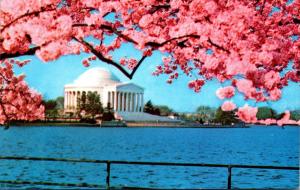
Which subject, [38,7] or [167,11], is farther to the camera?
[167,11]

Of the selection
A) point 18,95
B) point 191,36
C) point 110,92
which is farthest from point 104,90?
point 191,36

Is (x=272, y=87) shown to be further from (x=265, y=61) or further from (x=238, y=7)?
(x=238, y=7)

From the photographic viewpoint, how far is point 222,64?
352 inches

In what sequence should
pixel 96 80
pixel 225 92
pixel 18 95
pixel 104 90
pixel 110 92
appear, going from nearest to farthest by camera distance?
pixel 225 92, pixel 18 95, pixel 104 90, pixel 110 92, pixel 96 80

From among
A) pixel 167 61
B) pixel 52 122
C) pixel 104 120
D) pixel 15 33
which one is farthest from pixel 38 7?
pixel 104 120

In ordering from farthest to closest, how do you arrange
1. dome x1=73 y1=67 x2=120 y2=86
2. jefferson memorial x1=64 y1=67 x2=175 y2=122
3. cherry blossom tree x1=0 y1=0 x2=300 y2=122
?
dome x1=73 y1=67 x2=120 y2=86 → jefferson memorial x1=64 y1=67 x2=175 y2=122 → cherry blossom tree x1=0 y1=0 x2=300 y2=122

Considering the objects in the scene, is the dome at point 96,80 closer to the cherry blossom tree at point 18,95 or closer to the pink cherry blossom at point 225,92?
the cherry blossom tree at point 18,95

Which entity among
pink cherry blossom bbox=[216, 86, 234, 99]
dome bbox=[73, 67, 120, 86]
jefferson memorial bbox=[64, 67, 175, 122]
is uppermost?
dome bbox=[73, 67, 120, 86]

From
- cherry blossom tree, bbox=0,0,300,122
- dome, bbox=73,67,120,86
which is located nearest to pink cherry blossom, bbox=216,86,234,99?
cherry blossom tree, bbox=0,0,300,122

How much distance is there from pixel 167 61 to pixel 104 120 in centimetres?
15414

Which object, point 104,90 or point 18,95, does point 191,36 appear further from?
point 104,90

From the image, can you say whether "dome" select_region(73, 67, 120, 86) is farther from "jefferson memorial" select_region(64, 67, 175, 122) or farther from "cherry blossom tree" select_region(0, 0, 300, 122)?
"cherry blossom tree" select_region(0, 0, 300, 122)

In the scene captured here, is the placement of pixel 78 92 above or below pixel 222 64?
above

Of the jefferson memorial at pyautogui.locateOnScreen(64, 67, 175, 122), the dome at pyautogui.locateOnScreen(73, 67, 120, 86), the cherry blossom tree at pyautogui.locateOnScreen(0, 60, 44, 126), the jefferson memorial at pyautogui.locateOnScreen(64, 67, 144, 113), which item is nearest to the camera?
the cherry blossom tree at pyautogui.locateOnScreen(0, 60, 44, 126)
